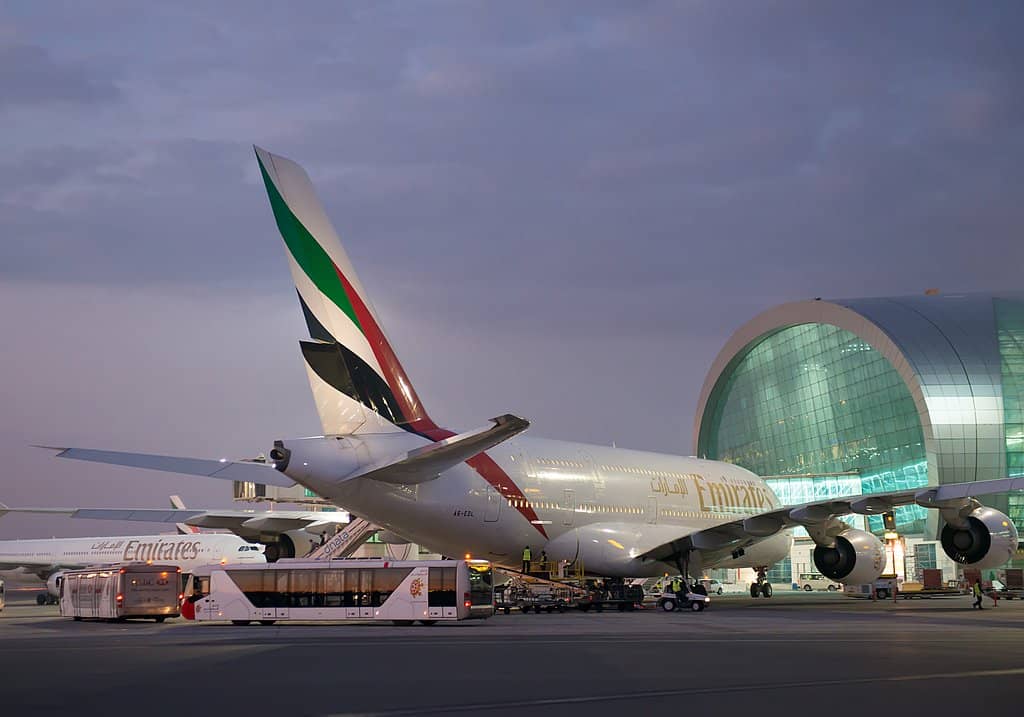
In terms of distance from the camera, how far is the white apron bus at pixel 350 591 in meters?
30.0

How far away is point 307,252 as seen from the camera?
27.3 meters

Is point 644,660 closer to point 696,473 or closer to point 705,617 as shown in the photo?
point 705,617

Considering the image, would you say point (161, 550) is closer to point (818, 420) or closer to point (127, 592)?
point (127, 592)

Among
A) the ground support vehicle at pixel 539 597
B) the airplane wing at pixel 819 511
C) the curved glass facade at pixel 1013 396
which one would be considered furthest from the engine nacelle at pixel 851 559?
the curved glass facade at pixel 1013 396

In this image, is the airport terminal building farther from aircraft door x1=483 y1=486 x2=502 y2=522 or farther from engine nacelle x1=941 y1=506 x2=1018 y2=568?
aircraft door x1=483 y1=486 x2=502 y2=522

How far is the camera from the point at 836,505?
1339 inches

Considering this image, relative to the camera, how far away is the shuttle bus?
36094mm

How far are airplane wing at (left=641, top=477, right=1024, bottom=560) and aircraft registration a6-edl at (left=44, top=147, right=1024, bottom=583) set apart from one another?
58mm

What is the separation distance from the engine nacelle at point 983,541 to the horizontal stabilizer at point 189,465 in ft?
64.3

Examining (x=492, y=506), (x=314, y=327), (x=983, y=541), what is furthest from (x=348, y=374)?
(x=983, y=541)

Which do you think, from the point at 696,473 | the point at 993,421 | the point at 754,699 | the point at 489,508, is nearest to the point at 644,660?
the point at 754,699

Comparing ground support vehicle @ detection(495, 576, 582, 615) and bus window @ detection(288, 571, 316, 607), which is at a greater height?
bus window @ detection(288, 571, 316, 607)

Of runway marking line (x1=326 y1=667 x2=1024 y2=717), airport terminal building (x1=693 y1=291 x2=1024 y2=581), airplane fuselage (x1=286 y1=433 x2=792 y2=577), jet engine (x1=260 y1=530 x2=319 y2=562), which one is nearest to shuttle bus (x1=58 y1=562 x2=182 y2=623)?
airplane fuselage (x1=286 y1=433 x2=792 y2=577)

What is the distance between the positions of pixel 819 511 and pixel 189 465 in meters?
18.6
